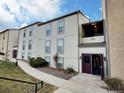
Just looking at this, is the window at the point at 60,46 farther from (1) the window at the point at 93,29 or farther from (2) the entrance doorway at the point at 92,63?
(2) the entrance doorway at the point at 92,63

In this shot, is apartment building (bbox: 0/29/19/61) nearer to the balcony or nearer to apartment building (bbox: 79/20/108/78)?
the balcony

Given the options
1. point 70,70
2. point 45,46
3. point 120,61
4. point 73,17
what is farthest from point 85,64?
point 45,46

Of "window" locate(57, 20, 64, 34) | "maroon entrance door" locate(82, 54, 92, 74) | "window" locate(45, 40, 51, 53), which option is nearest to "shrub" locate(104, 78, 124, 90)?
"maroon entrance door" locate(82, 54, 92, 74)

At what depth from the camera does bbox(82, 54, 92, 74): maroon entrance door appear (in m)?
15.4

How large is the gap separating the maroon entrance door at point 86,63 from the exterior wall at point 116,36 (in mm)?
3688

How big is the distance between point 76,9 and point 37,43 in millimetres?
9515

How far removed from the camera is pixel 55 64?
19.0 meters

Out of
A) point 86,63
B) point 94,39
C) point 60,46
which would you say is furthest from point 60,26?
point 86,63

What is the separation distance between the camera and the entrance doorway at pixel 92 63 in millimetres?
14659

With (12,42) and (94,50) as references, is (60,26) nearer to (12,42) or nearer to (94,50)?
(94,50)

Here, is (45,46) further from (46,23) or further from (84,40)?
(84,40)

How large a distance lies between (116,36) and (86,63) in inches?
208

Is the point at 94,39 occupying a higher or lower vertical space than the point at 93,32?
lower

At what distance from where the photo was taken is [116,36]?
11945 mm
